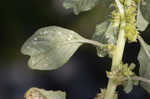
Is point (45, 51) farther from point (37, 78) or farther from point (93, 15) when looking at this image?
point (37, 78)

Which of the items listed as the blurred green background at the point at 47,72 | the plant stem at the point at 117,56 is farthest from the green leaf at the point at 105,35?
the blurred green background at the point at 47,72

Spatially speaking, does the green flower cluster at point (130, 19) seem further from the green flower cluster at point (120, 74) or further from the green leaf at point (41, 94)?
the green leaf at point (41, 94)

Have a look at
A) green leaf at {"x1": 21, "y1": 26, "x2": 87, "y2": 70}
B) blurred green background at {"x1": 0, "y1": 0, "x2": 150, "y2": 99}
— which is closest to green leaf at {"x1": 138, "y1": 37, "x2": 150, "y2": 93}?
green leaf at {"x1": 21, "y1": 26, "x2": 87, "y2": 70}

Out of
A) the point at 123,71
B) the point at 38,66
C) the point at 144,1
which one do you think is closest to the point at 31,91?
the point at 38,66

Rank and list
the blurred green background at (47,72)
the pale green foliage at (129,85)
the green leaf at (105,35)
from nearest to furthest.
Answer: the pale green foliage at (129,85)
the green leaf at (105,35)
the blurred green background at (47,72)

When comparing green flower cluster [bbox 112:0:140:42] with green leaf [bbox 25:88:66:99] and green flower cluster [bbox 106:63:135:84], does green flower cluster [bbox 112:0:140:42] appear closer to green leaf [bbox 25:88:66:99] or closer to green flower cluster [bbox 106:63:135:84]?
green flower cluster [bbox 106:63:135:84]

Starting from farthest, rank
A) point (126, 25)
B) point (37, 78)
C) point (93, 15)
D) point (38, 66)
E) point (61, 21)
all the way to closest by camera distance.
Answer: point (37, 78) → point (61, 21) → point (93, 15) → point (38, 66) → point (126, 25)

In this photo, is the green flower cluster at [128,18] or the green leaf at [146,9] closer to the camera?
the green flower cluster at [128,18]
